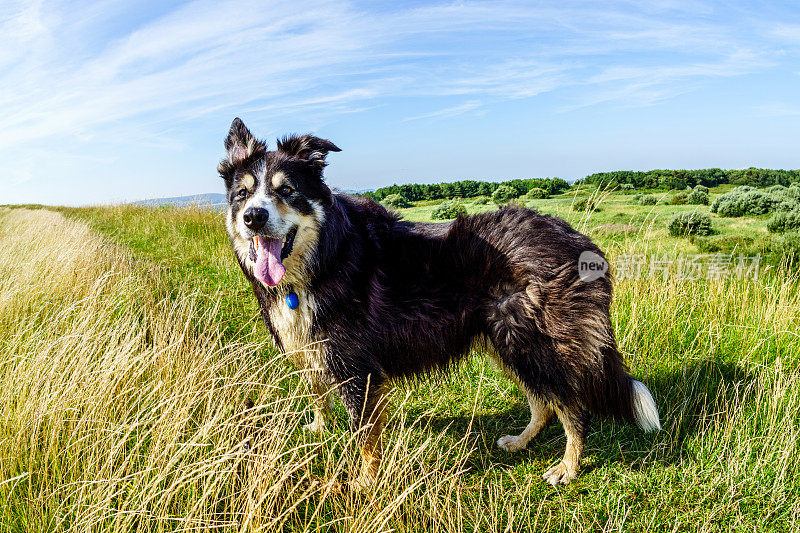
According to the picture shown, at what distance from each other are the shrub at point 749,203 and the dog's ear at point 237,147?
731cm

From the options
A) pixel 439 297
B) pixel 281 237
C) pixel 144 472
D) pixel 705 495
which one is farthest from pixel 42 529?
pixel 705 495

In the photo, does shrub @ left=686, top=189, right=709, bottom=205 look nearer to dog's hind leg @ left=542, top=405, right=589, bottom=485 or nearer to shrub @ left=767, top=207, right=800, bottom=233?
shrub @ left=767, top=207, right=800, bottom=233

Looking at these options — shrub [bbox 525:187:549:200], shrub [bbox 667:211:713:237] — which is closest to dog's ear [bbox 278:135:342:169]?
shrub [bbox 525:187:549:200]

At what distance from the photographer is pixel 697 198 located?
7.64m

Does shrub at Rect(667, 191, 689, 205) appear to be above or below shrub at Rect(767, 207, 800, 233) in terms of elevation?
above

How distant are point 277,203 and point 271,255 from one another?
0.33 meters

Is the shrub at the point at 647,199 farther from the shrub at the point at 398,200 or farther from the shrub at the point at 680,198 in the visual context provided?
the shrub at the point at 398,200

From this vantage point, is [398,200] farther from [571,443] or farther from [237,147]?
[571,443]

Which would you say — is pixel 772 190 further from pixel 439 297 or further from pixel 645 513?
pixel 439 297

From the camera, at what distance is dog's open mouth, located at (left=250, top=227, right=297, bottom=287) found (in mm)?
2863

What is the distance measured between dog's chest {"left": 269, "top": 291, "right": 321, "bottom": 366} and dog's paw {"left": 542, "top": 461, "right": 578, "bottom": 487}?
1942 millimetres

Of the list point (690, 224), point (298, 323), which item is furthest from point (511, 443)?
point (690, 224)

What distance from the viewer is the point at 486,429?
3.98 m

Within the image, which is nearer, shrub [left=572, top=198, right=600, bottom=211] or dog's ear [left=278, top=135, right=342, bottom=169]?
dog's ear [left=278, top=135, right=342, bottom=169]
